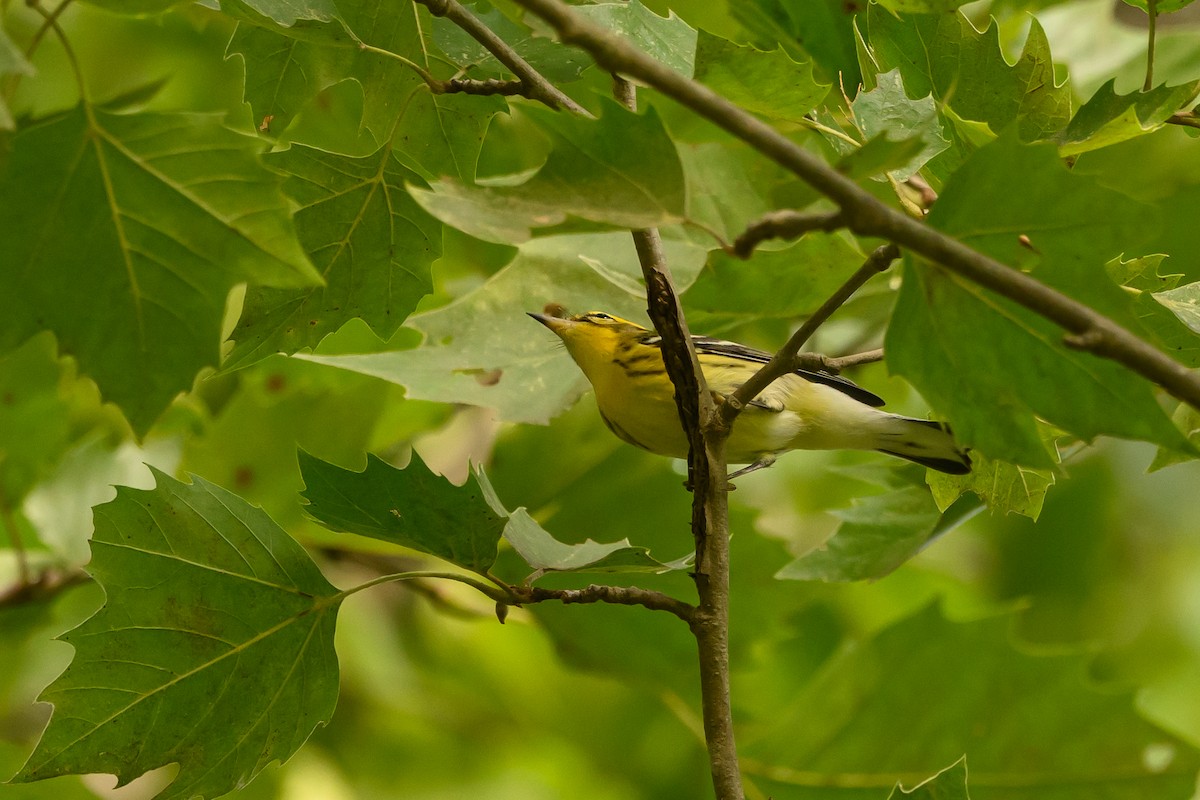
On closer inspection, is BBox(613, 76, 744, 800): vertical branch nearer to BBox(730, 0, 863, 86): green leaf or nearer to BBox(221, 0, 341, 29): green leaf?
BBox(221, 0, 341, 29): green leaf

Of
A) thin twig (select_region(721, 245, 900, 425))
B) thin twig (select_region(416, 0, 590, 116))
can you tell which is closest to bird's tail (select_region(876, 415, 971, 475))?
thin twig (select_region(721, 245, 900, 425))

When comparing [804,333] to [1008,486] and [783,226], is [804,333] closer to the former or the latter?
[783,226]

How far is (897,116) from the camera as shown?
1.13m

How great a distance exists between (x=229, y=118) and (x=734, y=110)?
2.20 m

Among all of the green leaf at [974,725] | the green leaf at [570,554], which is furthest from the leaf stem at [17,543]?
the green leaf at [974,725]

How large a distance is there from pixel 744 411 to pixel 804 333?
1134 mm

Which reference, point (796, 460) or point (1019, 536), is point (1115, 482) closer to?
point (1019, 536)

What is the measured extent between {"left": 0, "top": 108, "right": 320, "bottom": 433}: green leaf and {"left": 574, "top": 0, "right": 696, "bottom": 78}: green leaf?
51cm

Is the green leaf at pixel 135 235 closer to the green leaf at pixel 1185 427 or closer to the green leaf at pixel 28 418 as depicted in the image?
the green leaf at pixel 1185 427

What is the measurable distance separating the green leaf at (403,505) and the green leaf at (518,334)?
0.45 m

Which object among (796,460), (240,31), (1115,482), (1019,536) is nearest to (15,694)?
(240,31)

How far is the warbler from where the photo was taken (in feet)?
6.69

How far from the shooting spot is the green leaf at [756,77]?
1.16 meters

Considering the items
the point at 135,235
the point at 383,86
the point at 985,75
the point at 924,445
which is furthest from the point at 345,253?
the point at 924,445
